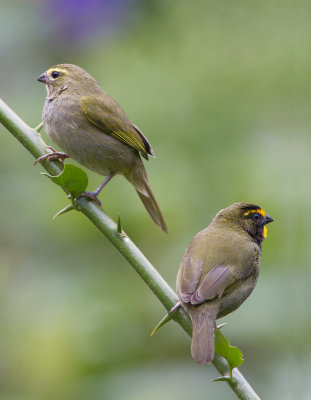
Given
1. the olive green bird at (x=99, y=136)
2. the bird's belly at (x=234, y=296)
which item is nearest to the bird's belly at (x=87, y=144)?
the olive green bird at (x=99, y=136)

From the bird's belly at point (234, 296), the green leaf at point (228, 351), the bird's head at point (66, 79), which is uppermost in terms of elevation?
the bird's head at point (66, 79)

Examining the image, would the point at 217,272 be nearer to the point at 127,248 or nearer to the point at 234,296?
the point at 234,296

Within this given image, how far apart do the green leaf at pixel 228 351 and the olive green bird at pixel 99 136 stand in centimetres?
134

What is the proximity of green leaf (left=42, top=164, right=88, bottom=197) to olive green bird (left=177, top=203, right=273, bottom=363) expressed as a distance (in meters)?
0.65

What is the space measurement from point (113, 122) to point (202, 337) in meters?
1.40

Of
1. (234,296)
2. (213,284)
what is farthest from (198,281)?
(234,296)

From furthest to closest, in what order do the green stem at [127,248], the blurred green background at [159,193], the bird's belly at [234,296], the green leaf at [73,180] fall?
the blurred green background at [159,193] < the bird's belly at [234,296] < the green leaf at [73,180] < the green stem at [127,248]

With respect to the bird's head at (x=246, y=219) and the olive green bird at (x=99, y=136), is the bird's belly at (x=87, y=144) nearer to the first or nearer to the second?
the olive green bird at (x=99, y=136)

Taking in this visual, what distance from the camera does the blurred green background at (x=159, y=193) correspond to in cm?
396

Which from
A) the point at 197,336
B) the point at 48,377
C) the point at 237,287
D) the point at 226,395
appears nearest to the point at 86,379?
the point at 48,377

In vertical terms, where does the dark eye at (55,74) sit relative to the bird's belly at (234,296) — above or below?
above

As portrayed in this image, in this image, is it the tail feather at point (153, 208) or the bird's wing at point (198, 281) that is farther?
the tail feather at point (153, 208)

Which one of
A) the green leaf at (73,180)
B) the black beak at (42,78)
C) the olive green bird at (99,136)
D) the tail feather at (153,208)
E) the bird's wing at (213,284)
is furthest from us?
the black beak at (42,78)

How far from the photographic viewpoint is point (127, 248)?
1916 millimetres
